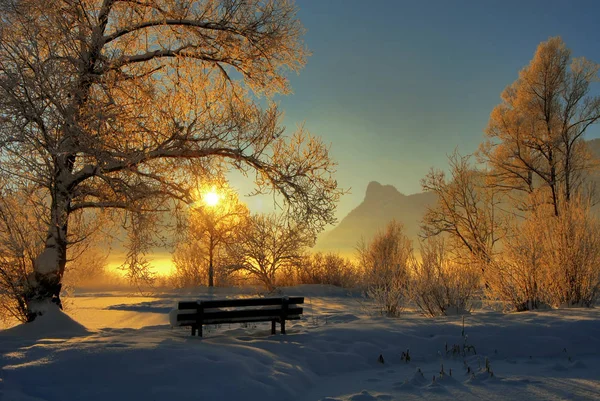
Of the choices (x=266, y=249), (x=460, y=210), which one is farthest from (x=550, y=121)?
(x=266, y=249)

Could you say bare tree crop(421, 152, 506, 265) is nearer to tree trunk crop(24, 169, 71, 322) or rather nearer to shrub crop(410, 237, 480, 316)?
shrub crop(410, 237, 480, 316)

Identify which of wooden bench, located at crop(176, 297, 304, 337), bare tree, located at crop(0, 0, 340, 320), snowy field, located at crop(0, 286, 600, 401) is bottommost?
snowy field, located at crop(0, 286, 600, 401)

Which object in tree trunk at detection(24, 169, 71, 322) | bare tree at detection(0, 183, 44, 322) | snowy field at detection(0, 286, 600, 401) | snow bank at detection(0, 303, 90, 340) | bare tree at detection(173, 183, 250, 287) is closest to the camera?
snowy field at detection(0, 286, 600, 401)

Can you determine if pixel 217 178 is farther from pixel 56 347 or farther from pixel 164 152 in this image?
pixel 56 347

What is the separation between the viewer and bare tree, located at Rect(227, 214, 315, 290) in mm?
20794

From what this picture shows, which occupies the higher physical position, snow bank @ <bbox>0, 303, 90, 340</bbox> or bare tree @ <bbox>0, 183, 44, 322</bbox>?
bare tree @ <bbox>0, 183, 44, 322</bbox>

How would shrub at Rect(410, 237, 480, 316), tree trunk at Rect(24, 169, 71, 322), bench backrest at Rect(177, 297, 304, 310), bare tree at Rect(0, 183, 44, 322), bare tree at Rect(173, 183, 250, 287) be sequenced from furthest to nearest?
bare tree at Rect(173, 183, 250, 287) → shrub at Rect(410, 237, 480, 316) → bare tree at Rect(0, 183, 44, 322) → tree trunk at Rect(24, 169, 71, 322) → bench backrest at Rect(177, 297, 304, 310)

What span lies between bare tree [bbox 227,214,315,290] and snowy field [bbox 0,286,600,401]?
37.1ft

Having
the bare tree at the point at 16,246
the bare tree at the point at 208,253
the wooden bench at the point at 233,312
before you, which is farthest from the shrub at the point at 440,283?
the bare tree at the point at 16,246

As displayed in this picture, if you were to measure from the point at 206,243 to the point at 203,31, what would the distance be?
57.7 feet

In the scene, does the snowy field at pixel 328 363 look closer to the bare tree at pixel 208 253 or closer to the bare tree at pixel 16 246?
the bare tree at pixel 16 246

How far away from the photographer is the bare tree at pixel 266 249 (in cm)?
2079

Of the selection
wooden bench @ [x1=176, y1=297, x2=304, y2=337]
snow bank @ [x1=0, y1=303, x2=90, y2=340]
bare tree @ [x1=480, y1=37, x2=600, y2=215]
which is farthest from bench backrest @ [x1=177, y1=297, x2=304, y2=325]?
bare tree @ [x1=480, y1=37, x2=600, y2=215]

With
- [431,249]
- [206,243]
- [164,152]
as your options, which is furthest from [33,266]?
[206,243]
